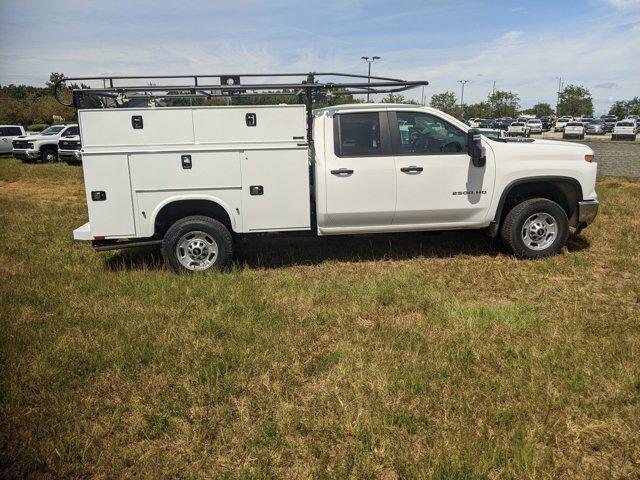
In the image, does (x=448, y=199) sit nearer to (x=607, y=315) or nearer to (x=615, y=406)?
(x=607, y=315)

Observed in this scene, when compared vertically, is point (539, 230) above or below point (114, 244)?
below

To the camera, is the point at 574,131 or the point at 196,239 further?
the point at 574,131

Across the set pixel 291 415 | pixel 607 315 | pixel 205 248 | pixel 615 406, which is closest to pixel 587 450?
pixel 615 406

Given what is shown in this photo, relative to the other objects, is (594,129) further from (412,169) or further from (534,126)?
(412,169)

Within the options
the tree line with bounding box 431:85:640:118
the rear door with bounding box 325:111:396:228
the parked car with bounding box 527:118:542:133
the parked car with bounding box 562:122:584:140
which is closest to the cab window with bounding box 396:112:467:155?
the rear door with bounding box 325:111:396:228

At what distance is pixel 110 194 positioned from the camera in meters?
5.72

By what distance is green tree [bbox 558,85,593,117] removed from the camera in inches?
3521

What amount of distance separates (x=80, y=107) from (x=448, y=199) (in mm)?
4441

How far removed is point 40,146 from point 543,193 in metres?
21.9

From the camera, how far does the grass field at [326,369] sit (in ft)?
9.79

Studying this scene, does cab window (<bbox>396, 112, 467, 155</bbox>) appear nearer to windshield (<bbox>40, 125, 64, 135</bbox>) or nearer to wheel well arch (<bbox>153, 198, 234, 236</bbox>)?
wheel well arch (<bbox>153, 198, 234, 236</bbox>)

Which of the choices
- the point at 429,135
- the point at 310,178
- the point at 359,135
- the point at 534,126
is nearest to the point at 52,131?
the point at 310,178

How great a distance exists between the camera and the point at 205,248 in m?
6.09

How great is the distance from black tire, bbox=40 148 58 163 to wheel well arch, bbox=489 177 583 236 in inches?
849
